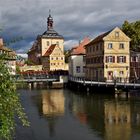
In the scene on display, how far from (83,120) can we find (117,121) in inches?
120

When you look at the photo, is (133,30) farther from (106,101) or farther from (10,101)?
(10,101)

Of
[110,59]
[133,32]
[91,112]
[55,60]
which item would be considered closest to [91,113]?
[91,112]

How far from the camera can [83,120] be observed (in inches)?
1249

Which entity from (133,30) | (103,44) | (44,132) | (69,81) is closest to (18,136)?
(44,132)

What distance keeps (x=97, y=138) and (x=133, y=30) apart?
5260 cm

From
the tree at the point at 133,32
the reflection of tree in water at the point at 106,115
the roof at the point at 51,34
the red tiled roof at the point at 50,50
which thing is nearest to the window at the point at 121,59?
the tree at the point at 133,32

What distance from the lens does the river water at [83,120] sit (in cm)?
2512

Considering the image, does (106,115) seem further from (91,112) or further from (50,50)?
(50,50)

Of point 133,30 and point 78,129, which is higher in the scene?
point 133,30

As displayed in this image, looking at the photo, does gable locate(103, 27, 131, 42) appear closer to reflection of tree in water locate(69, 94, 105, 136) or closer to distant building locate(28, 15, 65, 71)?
reflection of tree in water locate(69, 94, 105, 136)

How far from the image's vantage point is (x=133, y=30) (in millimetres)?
73875

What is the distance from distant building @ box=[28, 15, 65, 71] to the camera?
109688 millimetres

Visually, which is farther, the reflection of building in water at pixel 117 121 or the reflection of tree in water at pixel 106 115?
the reflection of tree in water at pixel 106 115

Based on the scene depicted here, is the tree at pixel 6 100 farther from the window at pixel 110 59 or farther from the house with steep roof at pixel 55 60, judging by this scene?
the house with steep roof at pixel 55 60
